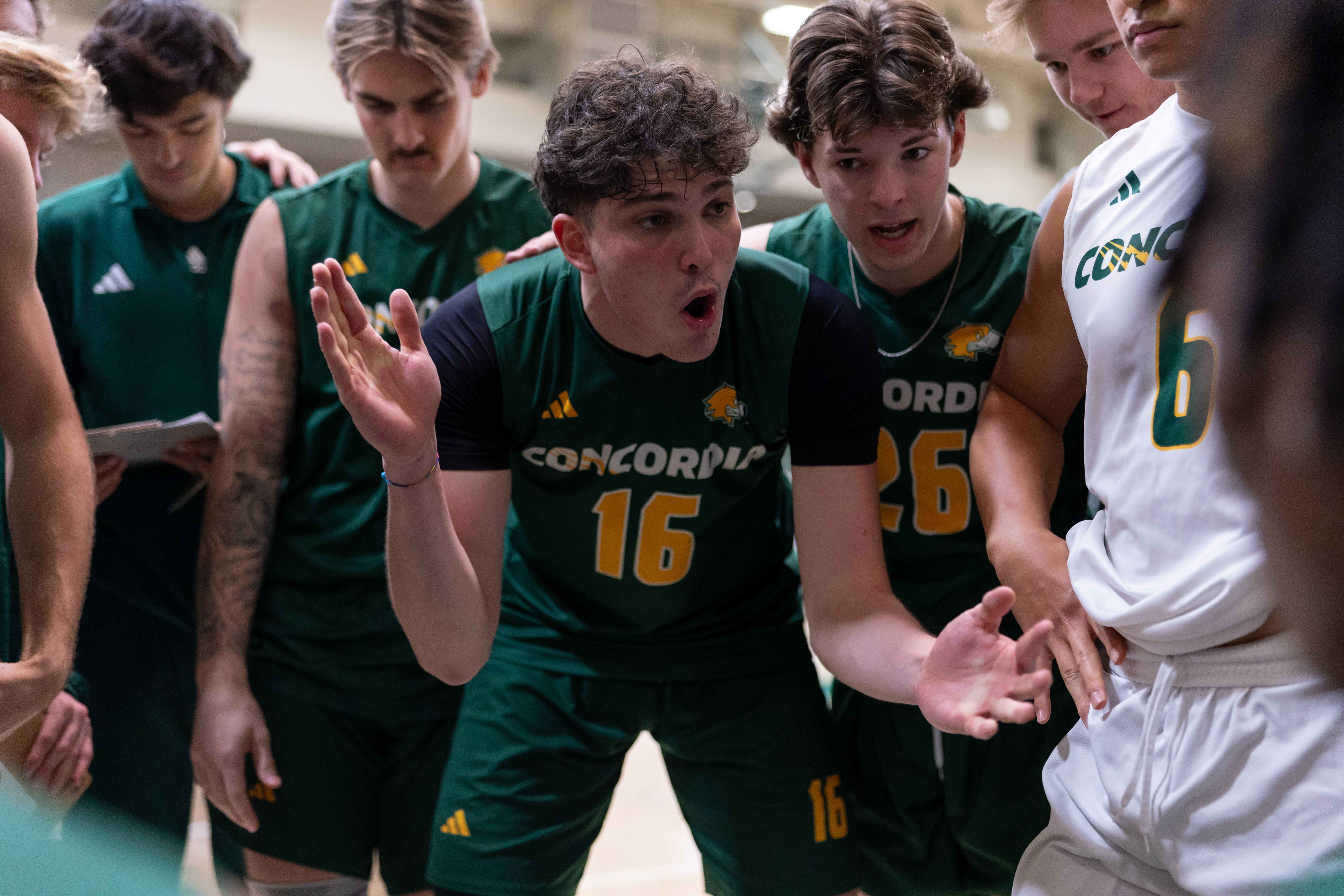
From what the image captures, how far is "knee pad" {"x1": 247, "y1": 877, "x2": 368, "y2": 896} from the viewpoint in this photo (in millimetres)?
2535

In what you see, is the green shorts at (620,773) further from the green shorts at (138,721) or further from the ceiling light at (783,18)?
the ceiling light at (783,18)

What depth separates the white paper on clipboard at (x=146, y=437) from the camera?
2.41m

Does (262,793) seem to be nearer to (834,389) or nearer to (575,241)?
(575,241)

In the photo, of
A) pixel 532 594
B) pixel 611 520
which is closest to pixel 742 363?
pixel 611 520

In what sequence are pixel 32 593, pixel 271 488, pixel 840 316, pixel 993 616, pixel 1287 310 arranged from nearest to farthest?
1. pixel 1287 310
2. pixel 993 616
3. pixel 32 593
4. pixel 840 316
5. pixel 271 488

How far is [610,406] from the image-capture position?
214 cm

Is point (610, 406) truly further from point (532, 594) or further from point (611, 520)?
point (532, 594)

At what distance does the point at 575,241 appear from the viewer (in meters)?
2.06

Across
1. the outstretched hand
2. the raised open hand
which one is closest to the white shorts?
the outstretched hand

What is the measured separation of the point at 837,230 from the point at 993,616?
112cm

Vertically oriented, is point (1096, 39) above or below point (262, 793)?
above

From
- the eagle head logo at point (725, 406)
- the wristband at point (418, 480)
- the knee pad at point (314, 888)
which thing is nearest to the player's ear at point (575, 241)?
the eagle head logo at point (725, 406)

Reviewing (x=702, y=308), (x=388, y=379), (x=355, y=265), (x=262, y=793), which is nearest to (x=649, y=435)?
(x=702, y=308)

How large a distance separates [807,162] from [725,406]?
58 centimetres
